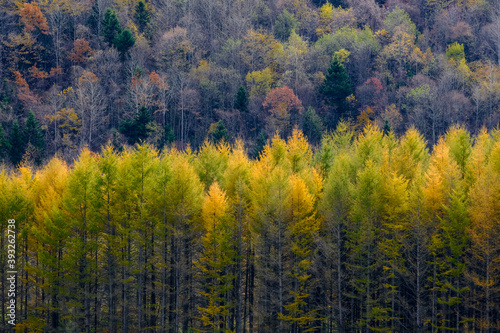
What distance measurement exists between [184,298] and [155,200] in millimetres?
6237

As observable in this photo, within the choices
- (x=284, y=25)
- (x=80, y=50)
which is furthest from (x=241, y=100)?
(x=80, y=50)

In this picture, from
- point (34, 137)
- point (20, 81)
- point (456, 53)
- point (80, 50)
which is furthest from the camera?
point (456, 53)

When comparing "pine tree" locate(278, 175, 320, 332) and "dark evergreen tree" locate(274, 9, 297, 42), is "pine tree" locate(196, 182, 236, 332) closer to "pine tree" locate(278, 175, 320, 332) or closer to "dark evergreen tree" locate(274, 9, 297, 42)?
"pine tree" locate(278, 175, 320, 332)

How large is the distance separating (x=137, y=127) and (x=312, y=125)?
20855 millimetres

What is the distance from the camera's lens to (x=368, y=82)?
74938 mm

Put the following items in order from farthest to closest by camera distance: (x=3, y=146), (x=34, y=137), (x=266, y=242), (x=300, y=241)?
(x=34, y=137), (x=3, y=146), (x=300, y=241), (x=266, y=242)

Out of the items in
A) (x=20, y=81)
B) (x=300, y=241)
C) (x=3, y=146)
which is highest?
(x=20, y=81)

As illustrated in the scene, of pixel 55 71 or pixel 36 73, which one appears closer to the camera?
pixel 36 73

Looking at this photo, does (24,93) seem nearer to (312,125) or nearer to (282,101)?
(282,101)

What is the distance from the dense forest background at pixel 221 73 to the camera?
68500 millimetres

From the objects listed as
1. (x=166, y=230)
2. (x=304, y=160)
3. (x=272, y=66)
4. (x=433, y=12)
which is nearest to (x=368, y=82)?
(x=272, y=66)

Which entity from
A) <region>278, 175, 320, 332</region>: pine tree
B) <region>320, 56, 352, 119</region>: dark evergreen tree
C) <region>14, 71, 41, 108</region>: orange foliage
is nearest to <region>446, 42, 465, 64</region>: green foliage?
<region>320, 56, 352, 119</region>: dark evergreen tree

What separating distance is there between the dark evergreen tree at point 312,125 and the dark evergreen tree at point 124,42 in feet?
81.4

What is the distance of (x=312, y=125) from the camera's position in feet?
222
